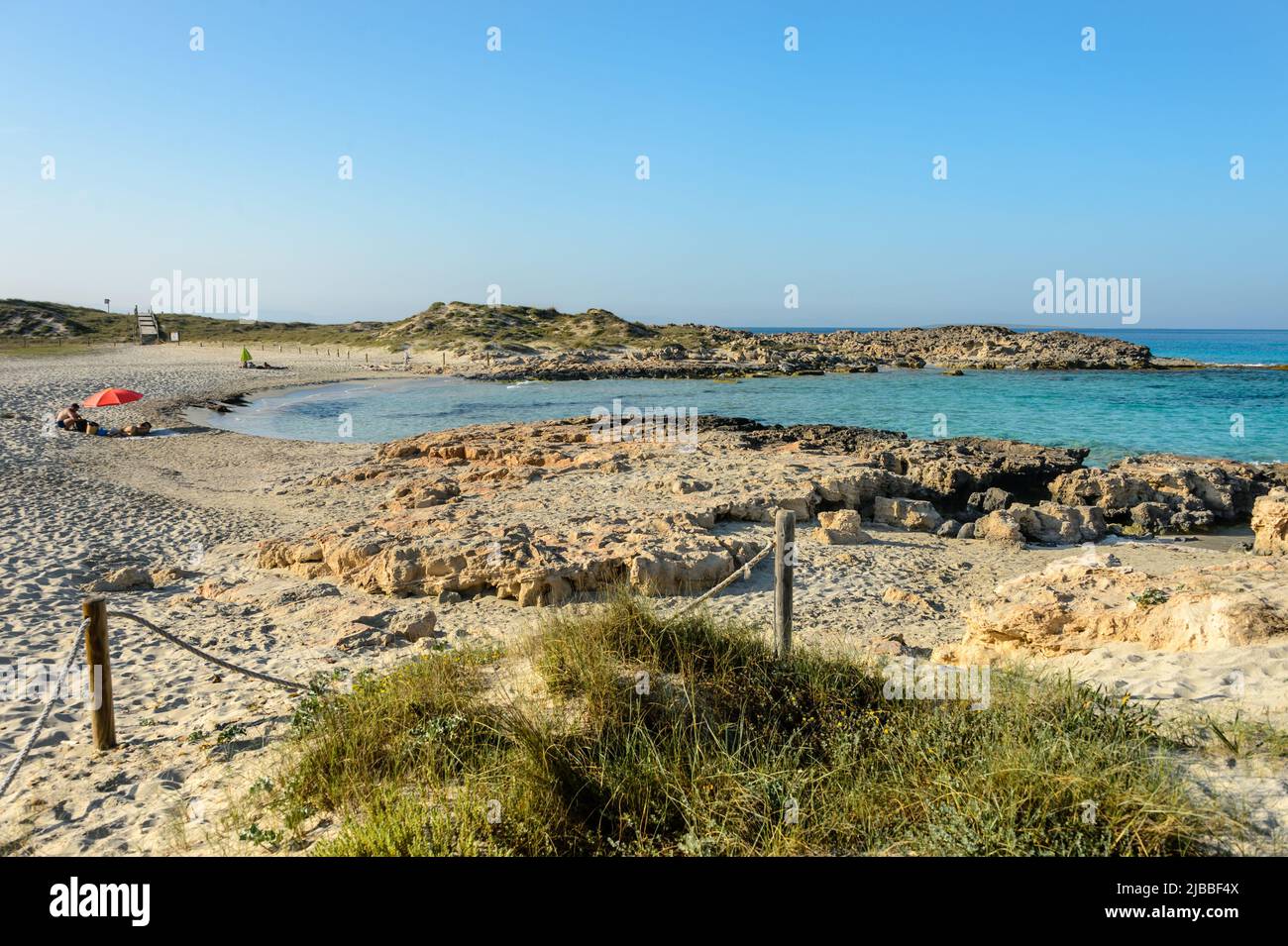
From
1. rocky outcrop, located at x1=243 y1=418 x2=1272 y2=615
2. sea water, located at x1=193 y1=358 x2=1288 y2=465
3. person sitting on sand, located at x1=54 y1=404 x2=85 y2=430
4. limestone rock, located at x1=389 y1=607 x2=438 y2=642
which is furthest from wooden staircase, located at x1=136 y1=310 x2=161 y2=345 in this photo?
limestone rock, located at x1=389 y1=607 x2=438 y2=642

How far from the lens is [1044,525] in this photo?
40.1 ft

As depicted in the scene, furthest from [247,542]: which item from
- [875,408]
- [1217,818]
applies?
[875,408]

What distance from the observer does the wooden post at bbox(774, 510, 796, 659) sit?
5.43 m

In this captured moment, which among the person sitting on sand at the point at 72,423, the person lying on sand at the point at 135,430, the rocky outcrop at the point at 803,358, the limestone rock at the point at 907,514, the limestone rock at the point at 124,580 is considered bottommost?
the limestone rock at the point at 124,580

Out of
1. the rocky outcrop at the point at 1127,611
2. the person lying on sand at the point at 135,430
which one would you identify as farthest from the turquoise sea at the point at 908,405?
the rocky outcrop at the point at 1127,611

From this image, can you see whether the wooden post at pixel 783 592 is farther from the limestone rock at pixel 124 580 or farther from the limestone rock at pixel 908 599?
the limestone rock at pixel 124 580

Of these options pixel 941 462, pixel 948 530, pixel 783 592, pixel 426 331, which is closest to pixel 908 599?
pixel 948 530

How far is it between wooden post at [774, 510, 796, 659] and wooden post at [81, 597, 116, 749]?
187 inches

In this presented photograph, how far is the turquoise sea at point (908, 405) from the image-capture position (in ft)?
78.1

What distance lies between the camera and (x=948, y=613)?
8.55 metres

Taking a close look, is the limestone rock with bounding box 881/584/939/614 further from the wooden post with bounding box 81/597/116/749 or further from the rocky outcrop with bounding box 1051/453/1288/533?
the wooden post with bounding box 81/597/116/749

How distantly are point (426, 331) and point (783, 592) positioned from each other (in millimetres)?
65095

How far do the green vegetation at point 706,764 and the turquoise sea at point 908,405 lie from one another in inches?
704

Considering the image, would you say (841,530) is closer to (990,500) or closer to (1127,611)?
(990,500)
